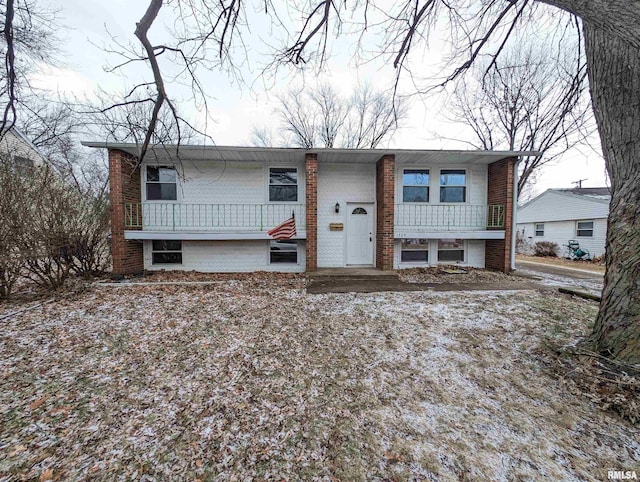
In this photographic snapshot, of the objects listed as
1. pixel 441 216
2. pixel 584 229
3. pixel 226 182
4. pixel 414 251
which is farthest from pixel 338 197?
pixel 584 229

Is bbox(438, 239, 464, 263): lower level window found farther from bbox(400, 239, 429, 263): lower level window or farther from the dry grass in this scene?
the dry grass

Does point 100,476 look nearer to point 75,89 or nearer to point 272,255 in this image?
point 272,255

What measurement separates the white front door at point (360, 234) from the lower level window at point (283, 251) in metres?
1.86

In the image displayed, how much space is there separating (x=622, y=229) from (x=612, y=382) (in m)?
1.54

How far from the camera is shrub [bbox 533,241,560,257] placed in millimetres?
16078

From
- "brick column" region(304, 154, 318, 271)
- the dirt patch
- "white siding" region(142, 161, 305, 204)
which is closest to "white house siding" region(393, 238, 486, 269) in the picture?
the dirt patch

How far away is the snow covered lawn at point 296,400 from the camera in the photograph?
1645mm

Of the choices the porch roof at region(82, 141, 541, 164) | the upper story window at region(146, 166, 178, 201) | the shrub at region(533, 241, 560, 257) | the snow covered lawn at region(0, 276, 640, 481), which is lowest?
the snow covered lawn at region(0, 276, 640, 481)

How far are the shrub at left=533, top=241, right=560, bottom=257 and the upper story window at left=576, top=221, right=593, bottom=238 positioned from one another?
136cm

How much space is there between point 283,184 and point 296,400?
6.92 m

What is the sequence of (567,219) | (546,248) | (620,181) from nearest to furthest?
(620,181)
(567,219)
(546,248)

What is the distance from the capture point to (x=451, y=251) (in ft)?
28.6

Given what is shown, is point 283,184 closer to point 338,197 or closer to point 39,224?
point 338,197

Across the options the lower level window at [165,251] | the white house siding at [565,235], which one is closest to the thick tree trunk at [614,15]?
the lower level window at [165,251]
